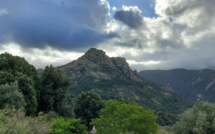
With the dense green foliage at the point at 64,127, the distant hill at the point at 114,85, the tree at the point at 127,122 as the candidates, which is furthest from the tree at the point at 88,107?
the distant hill at the point at 114,85

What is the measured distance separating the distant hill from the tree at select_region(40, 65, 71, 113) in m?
A: 76.6

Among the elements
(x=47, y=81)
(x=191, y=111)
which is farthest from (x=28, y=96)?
(x=191, y=111)

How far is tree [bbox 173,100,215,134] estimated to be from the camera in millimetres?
14461

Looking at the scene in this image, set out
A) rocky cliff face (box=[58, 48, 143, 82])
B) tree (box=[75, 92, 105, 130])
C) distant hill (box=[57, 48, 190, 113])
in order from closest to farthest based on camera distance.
A: tree (box=[75, 92, 105, 130]) → distant hill (box=[57, 48, 190, 113]) → rocky cliff face (box=[58, 48, 143, 82])

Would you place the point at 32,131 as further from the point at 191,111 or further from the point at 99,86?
the point at 99,86

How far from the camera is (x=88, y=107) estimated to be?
36.8 meters

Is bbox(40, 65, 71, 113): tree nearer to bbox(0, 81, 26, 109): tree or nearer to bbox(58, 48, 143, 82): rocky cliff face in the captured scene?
bbox(0, 81, 26, 109): tree

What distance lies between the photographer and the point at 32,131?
1059 cm

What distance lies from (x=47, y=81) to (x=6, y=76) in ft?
33.7

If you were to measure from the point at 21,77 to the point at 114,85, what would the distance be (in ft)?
404

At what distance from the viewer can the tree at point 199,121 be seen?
47.4 feet

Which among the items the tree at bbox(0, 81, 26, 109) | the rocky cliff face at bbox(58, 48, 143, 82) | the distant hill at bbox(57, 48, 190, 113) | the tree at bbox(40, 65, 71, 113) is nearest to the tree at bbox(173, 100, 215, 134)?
the tree at bbox(0, 81, 26, 109)

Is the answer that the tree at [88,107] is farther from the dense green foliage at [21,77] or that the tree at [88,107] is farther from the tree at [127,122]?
the tree at [127,122]

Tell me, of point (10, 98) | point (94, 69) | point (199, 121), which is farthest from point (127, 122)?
point (94, 69)
